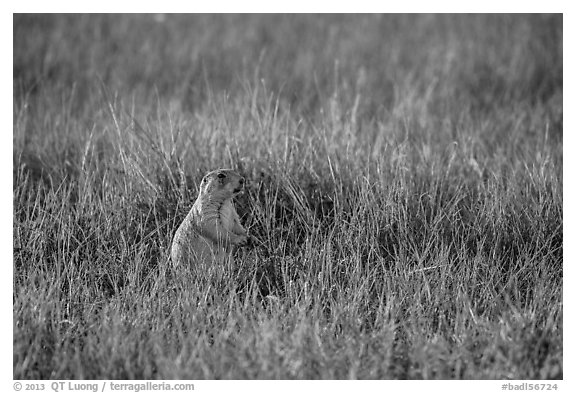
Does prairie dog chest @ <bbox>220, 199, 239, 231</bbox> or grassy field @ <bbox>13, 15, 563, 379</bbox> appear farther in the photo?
prairie dog chest @ <bbox>220, 199, 239, 231</bbox>

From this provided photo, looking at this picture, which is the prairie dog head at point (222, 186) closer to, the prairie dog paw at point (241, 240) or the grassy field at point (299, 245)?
the prairie dog paw at point (241, 240)

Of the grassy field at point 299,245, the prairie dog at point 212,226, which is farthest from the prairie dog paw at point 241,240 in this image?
the grassy field at point 299,245

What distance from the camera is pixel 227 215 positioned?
4223mm

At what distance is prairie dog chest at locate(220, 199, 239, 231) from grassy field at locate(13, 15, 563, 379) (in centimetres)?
24

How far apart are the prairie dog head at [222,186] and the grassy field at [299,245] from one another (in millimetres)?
380

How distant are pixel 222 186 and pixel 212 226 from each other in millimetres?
264

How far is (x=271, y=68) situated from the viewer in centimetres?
847

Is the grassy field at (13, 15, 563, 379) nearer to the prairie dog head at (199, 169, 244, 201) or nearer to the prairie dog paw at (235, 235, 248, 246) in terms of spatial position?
the prairie dog paw at (235, 235, 248, 246)

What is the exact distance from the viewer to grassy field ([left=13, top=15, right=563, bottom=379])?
3334mm

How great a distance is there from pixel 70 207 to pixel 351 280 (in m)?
2.14

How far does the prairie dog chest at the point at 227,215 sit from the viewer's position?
4.18m

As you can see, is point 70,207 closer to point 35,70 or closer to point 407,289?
point 407,289

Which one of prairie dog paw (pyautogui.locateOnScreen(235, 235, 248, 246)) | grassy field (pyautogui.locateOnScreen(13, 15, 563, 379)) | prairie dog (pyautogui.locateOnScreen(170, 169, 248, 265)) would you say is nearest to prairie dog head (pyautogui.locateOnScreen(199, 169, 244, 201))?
prairie dog (pyautogui.locateOnScreen(170, 169, 248, 265))
